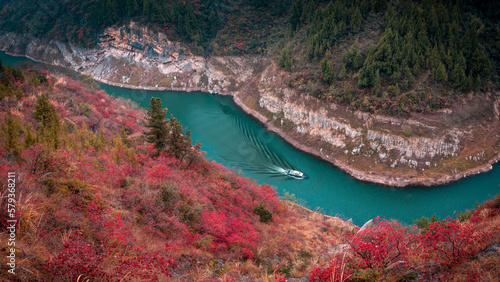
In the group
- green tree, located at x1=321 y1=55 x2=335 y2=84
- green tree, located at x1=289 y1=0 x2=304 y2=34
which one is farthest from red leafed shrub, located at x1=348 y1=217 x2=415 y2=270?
green tree, located at x1=289 y1=0 x2=304 y2=34

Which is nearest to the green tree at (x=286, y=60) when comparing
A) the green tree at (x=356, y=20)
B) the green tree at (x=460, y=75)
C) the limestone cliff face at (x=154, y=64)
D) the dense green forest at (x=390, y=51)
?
the dense green forest at (x=390, y=51)

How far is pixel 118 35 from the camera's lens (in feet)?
270

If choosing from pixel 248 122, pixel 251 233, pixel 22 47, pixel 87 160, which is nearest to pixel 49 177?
pixel 87 160

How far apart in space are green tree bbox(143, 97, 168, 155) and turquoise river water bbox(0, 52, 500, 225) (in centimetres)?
1611

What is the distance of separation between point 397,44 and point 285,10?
4084 cm

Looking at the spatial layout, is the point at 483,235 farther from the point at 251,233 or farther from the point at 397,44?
the point at 397,44

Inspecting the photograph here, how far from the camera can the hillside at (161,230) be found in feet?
25.2

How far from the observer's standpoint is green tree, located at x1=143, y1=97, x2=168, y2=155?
70.7ft

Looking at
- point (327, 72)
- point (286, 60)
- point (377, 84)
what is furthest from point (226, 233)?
point (286, 60)

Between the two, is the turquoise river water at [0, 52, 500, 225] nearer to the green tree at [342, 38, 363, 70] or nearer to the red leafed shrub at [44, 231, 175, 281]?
the green tree at [342, 38, 363, 70]

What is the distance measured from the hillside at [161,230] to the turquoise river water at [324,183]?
10562 millimetres

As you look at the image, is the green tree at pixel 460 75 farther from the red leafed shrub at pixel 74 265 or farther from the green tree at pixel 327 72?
the red leafed shrub at pixel 74 265

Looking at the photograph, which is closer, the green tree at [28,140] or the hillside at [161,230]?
the hillside at [161,230]

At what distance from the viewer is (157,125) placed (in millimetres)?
21734
